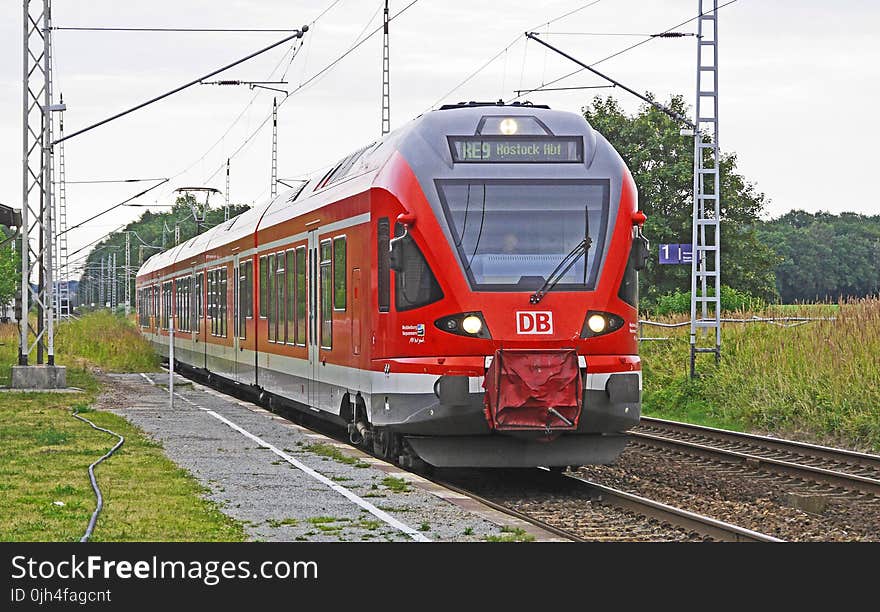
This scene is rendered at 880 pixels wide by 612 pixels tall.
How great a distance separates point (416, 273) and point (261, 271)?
9893 millimetres

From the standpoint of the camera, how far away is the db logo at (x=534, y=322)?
13.9m

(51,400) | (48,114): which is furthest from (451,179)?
(48,114)

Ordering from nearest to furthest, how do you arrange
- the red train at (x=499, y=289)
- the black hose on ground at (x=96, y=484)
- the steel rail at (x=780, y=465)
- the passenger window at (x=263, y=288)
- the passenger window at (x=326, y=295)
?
the black hose on ground at (x=96, y=484) → the red train at (x=499, y=289) → the steel rail at (x=780, y=465) → the passenger window at (x=326, y=295) → the passenger window at (x=263, y=288)

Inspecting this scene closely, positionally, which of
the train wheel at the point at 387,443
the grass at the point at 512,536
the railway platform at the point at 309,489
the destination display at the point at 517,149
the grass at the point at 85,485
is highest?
the destination display at the point at 517,149

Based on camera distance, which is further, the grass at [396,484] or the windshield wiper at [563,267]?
the windshield wiper at [563,267]

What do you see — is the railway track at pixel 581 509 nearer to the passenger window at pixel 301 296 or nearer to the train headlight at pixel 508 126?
the train headlight at pixel 508 126

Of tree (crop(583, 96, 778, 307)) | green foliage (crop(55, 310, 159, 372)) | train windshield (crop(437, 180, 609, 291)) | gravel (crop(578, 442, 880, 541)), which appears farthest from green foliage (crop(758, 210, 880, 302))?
train windshield (crop(437, 180, 609, 291))

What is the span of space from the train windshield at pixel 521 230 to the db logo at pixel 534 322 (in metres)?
0.26

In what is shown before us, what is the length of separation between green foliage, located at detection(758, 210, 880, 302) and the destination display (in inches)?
2208

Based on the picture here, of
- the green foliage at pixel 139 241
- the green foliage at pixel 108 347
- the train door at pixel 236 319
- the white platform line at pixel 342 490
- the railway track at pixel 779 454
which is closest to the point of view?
the white platform line at pixel 342 490

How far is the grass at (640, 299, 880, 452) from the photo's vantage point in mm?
19812

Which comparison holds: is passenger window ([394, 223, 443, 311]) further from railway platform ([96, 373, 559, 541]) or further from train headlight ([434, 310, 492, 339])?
railway platform ([96, 373, 559, 541])

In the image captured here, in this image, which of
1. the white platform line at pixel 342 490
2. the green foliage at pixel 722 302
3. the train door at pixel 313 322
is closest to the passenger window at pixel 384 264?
the white platform line at pixel 342 490

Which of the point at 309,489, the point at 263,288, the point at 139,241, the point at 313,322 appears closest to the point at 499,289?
the point at 309,489
